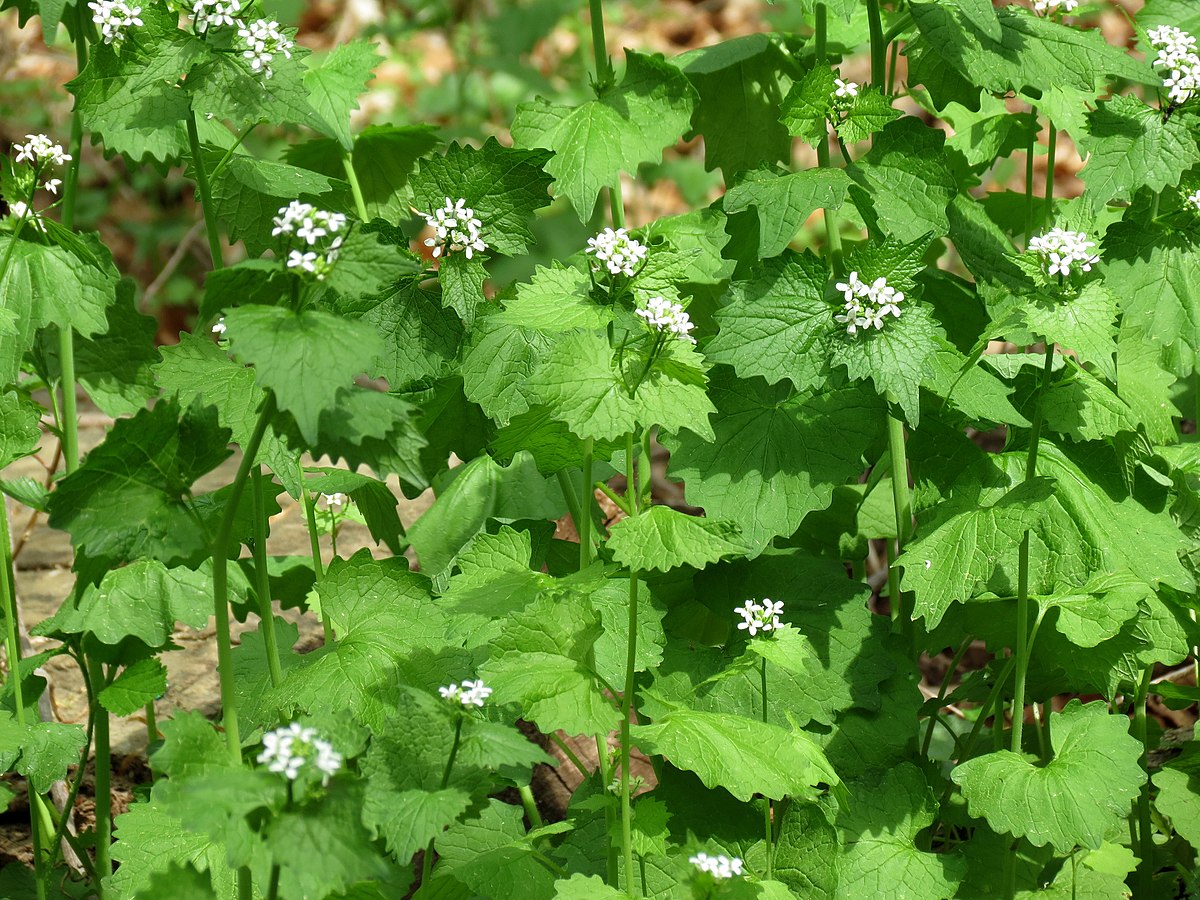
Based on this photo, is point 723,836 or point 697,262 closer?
point 723,836

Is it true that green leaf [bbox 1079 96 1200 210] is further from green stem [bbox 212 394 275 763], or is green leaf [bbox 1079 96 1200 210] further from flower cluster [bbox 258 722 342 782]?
flower cluster [bbox 258 722 342 782]

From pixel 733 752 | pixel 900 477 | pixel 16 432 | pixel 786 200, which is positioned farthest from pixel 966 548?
pixel 16 432

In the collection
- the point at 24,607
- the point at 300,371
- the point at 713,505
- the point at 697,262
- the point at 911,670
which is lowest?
the point at 24,607

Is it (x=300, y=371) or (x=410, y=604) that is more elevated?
(x=300, y=371)

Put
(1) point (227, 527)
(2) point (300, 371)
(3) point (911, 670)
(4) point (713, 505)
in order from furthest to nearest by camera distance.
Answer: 1. (3) point (911, 670)
2. (4) point (713, 505)
3. (1) point (227, 527)
4. (2) point (300, 371)

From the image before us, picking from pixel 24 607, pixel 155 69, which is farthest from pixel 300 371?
pixel 24 607

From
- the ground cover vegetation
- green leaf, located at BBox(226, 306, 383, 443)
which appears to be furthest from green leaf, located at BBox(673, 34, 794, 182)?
green leaf, located at BBox(226, 306, 383, 443)

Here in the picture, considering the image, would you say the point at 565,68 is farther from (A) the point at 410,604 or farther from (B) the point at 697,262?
(A) the point at 410,604
